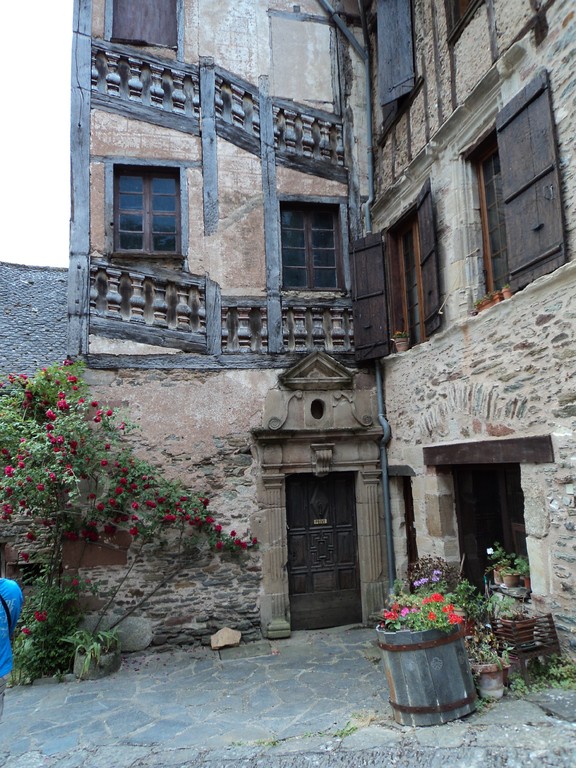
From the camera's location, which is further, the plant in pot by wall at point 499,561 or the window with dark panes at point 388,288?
the window with dark panes at point 388,288

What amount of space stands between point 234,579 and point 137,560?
1062 millimetres

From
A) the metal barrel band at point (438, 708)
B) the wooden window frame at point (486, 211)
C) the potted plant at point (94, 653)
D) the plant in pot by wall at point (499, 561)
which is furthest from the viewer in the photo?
the potted plant at point (94, 653)

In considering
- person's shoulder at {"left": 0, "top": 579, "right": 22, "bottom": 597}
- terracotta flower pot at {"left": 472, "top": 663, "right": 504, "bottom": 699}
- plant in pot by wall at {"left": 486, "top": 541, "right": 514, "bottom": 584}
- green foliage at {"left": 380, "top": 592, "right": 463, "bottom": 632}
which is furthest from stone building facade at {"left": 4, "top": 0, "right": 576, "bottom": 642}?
person's shoulder at {"left": 0, "top": 579, "right": 22, "bottom": 597}

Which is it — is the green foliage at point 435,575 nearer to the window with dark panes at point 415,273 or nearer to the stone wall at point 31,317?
the window with dark panes at point 415,273

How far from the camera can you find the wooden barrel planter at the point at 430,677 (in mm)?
3676

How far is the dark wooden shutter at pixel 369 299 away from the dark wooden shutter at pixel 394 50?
1611mm

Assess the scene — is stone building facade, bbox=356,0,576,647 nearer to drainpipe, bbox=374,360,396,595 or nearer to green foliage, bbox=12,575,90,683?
drainpipe, bbox=374,360,396,595

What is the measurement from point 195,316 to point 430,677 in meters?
4.44

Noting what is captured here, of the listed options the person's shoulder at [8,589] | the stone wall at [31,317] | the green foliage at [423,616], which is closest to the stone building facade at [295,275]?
the green foliage at [423,616]

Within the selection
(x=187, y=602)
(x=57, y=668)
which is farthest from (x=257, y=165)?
(x=57, y=668)

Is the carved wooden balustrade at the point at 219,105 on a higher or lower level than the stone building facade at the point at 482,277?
higher

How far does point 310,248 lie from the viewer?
732 cm

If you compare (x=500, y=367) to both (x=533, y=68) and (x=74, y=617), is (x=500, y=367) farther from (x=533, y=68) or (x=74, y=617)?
(x=74, y=617)

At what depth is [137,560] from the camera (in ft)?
20.3
